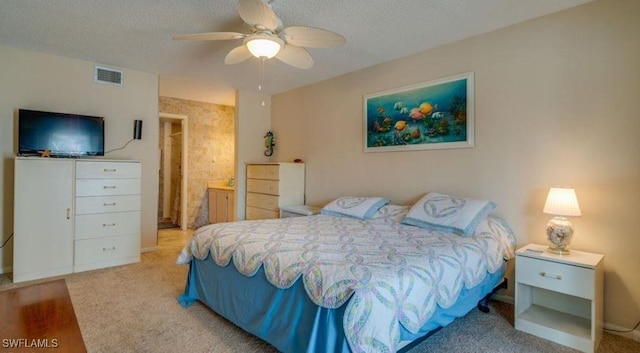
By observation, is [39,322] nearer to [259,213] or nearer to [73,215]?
[73,215]

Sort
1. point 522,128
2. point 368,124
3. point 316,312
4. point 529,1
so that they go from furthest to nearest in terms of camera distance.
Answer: point 368,124 → point 522,128 → point 529,1 → point 316,312

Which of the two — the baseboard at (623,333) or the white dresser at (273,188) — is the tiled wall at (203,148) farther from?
the baseboard at (623,333)

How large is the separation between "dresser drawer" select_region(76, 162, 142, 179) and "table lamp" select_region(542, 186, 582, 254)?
4.00m

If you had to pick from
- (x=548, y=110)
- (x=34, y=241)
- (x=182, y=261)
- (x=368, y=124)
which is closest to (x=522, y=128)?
(x=548, y=110)

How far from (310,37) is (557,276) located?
7.54ft

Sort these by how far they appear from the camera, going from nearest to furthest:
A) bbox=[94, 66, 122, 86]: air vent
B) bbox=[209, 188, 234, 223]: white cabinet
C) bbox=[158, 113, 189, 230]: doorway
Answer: bbox=[94, 66, 122, 86]: air vent
bbox=[209, 188, 234, 223]: white cabinet
bbox=[158, 113, 189, 230]: doorway

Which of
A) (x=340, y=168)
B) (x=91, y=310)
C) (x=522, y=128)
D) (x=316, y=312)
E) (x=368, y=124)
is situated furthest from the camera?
(x=340, y=168)

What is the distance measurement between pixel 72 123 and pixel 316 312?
3.53 meters

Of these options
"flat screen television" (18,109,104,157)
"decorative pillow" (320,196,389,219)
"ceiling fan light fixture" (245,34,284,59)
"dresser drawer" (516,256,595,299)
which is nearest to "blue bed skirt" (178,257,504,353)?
"dresser drawer" (516,256,595,299)

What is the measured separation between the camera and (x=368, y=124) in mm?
3719

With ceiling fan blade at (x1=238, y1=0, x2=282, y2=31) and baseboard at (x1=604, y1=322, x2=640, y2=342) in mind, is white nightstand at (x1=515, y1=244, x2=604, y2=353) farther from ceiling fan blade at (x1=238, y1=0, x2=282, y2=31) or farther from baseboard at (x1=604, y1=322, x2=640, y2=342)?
ceiling fan blade at (x1=238, y1=0, x2=282, y2=31)

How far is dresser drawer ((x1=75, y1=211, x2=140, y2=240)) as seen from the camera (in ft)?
10.9

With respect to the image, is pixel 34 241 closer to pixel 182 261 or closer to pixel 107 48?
pixel 182 261

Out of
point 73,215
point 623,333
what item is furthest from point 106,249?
point 623,333
